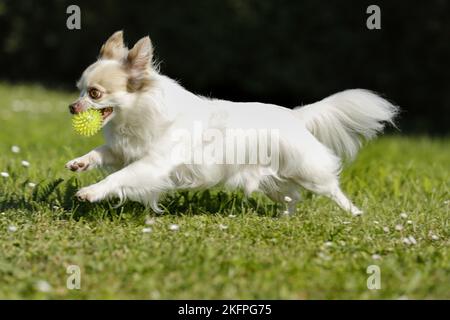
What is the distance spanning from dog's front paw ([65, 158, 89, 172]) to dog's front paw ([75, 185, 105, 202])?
0.28 metres

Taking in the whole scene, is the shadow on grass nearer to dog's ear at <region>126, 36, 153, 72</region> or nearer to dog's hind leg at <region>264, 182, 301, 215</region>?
dog's hind leg at <region>264, 182, 301, 215</region>

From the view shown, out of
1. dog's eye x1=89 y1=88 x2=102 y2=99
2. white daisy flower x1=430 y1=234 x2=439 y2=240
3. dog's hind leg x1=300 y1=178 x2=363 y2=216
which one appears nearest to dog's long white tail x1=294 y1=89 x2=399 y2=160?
dog's hind leg x1=300 y1=178 x2=363 y2=216

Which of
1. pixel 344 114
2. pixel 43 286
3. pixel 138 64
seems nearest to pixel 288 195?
pixel 344 114

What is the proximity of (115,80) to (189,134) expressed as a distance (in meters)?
0.62

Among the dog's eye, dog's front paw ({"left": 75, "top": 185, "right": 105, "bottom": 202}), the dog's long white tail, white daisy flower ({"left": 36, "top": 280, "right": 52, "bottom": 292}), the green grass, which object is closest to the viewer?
white daisy flower ({"left": 36, "top": 280, "right": 52, "bottom": 292})

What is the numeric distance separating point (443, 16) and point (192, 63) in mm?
5346

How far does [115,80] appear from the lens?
4.46 meters

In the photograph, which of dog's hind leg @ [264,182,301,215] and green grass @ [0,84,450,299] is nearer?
green grass @ [0,84,450,299]

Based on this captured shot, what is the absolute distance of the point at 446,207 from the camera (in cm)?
544

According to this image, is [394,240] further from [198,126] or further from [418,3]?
[418,3]

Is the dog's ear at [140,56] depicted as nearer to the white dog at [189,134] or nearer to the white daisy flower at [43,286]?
the white dog at [189,134]

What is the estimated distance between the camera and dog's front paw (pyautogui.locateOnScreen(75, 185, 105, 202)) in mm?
→ 4289

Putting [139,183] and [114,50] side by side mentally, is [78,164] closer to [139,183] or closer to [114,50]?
[139,183]

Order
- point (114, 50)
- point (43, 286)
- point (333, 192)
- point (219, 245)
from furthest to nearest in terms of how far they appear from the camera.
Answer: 1. point (333, 192)
2. point (114, 50)
3. point (219, 245)
4. point (43, 286)
